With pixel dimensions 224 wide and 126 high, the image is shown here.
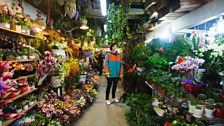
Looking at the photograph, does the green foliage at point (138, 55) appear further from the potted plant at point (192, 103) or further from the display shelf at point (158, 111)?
the potted plant at point (192, 103)

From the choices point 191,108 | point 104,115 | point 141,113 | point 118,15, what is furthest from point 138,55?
point 191,108

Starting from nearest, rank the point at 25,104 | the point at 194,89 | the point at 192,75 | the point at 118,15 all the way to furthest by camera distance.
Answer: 1. the point at 194,89
2. the point at 192,75
3. the point at 25,104
4. the point at 118,15

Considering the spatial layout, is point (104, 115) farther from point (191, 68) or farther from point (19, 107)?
point (191, 68)

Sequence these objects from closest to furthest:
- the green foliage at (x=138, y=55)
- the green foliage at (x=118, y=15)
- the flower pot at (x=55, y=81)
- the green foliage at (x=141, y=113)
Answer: the green foliage at (x=141, y=113) → the flower pot at (x=55, y=81) → the green foliage at (x=138, y=55) → the green foliage at (x=118, y=15)

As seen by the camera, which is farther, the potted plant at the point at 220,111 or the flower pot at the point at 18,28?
the flower pot at the point at 18,28

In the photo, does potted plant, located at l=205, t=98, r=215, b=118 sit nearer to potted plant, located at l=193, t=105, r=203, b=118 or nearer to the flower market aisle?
potted plant, located at l=193, t=105, r=203, b=118

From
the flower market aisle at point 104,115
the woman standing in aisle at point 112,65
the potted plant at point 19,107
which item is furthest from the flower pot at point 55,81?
the woman standing in aisle at point 112,65

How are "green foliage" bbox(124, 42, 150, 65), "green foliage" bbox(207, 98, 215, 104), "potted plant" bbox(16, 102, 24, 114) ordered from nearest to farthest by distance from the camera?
"green foliage" bbox(207, 98, 215, 104)
"potted plant" bbox(16, 102, 24, 114)
"green foliage" bbox(124, 42, 150, 65)

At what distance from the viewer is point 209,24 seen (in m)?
4.15

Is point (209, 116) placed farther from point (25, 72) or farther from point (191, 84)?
point (25, 72)

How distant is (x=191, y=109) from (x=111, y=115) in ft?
8.23

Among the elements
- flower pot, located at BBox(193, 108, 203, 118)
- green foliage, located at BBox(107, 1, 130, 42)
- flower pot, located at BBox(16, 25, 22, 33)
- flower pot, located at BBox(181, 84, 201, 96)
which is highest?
green foliage, located at BBox(107, 1, 130, 42)

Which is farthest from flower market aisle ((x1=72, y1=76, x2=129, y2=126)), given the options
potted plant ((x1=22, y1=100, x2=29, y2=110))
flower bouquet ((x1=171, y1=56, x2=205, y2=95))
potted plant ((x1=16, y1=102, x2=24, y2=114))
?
flower bouquet ((x1=171, y1=56, x2=205, y2=95))

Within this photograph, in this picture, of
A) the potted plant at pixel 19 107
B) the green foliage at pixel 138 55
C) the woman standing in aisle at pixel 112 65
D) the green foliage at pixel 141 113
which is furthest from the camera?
the green foliage at pixel 138 55
